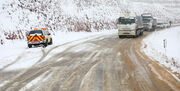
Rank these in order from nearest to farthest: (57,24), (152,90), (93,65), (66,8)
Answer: (152,90) < (93,65) < (57,24) < (66,8)

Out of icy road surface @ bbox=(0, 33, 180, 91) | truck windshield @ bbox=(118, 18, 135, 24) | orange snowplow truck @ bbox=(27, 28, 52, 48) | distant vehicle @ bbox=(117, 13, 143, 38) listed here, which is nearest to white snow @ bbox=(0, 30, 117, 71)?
orange snowplow truck @ bbox=(27, 28, 52, 48)

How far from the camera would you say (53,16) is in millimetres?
35969

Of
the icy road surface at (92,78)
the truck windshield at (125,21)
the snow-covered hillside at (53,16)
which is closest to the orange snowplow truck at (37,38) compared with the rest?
the snow-covered hillside at (53,16)

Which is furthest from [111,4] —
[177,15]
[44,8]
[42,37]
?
[177,15]

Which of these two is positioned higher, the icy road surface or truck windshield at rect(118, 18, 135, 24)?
truck windshield at rect(118, 18, 135, 24)

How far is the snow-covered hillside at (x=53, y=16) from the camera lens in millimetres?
26812

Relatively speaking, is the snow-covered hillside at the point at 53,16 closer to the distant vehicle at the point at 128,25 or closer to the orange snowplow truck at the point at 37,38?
the orange snowplow truck at the point at 37,38

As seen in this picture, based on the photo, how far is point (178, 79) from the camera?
7.34m

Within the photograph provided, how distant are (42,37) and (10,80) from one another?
38.4ft

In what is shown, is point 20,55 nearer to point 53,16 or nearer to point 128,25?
point 128,25

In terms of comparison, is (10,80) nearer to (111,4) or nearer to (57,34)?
(57,34)

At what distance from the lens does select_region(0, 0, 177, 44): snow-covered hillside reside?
26.8 metres

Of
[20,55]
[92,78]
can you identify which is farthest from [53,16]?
[92,78]

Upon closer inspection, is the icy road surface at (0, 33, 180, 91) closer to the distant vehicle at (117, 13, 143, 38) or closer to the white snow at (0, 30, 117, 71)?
the white snow at (0, 30, 117, 71)
